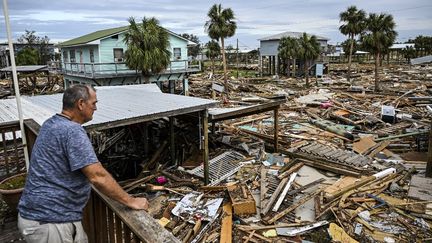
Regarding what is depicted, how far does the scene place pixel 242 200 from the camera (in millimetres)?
8336

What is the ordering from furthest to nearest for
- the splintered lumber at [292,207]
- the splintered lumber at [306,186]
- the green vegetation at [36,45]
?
the green vegetation at [36,45], the splintered lumber at [306,186], the splintered lumber at [292,207]

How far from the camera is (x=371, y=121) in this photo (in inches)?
691

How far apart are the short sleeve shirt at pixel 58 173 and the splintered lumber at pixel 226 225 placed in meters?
5.13

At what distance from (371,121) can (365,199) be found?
399 inches

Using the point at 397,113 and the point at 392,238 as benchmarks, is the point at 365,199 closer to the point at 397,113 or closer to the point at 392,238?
the point at 392,238

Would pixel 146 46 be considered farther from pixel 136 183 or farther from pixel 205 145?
pixel 205 145

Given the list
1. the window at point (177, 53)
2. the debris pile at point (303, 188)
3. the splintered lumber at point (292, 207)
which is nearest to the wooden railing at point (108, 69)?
the window at point (177, 53)

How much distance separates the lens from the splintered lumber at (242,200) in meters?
8.11

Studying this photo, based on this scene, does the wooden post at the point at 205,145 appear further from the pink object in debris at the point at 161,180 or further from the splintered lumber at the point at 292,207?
the splintered lumber at the point at 292,207

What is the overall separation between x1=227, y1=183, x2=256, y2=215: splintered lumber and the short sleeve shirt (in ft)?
19.8

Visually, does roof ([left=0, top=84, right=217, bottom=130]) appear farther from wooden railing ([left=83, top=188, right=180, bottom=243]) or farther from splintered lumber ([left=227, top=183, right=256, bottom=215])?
wooden railing ([left=83, top=188, right=180, bottom=243])

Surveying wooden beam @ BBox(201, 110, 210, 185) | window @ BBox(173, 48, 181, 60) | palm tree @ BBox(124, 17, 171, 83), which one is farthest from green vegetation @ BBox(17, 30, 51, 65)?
wooden beam @ BBox(201, 110, 210, 185)

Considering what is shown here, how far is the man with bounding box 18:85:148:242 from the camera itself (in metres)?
2.20

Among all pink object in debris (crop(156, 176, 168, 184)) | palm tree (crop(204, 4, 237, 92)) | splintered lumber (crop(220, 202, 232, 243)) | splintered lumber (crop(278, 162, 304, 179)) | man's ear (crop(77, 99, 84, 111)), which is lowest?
splintered lumber (crop(220, 202, 232, 243))
